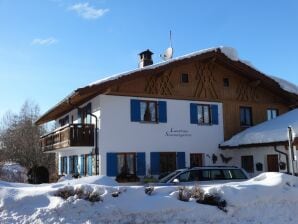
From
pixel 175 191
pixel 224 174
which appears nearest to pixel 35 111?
pixel 224 174

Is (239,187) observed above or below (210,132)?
below

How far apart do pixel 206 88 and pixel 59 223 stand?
54.6ft

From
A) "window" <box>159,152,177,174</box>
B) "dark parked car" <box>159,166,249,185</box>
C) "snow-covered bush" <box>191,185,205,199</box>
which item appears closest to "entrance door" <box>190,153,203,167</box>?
"window" <box>159,152,177,174</box>

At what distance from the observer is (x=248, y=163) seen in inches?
920

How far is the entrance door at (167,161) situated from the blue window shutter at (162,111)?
67.3 inches

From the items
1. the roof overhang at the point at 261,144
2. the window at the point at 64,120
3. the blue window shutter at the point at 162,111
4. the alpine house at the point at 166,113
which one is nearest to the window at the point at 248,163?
the alpine house at the point at 166,113

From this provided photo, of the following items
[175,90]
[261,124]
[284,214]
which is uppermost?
[175,90]

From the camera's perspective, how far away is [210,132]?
23844 millimetres

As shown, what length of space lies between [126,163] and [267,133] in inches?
282

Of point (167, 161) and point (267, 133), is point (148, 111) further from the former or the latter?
point (267, 133)

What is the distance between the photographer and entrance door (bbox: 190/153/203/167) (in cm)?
2310

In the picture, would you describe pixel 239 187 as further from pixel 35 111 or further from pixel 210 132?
pixel 35 111

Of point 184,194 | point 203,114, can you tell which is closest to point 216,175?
point 184,194

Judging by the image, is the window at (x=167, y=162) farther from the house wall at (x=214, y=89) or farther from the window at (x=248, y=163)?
the window at (x=248, y=163)
